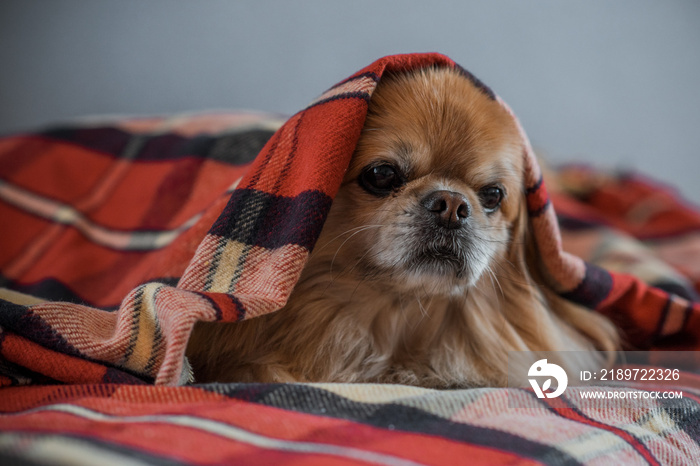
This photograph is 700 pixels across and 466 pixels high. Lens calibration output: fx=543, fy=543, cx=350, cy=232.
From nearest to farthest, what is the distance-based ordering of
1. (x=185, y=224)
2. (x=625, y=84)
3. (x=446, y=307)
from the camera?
1. (x=446, y=307)
2. (x=185, y=224)
3. (x=625, y=84)

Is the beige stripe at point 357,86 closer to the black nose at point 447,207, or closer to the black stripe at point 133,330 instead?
the black nose at point 447,207

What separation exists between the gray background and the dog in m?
1.38

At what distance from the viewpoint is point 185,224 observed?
1426 mm

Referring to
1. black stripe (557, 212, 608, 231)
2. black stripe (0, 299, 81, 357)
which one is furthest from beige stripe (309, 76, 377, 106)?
black stripe (557, 212, 608, 231)

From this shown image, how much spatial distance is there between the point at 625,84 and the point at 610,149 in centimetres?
38

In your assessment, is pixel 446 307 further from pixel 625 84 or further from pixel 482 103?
pixel 625 84

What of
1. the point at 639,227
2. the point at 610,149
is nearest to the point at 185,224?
the point at 639,227

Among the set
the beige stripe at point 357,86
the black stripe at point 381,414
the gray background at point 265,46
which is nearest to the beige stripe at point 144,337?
the black stripe at point 381,414

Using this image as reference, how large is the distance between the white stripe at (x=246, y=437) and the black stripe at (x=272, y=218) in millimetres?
366

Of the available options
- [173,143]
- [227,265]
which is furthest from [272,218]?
[173,143]

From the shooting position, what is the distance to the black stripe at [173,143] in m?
1.62

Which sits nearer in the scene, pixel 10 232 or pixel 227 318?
pixel 227 318

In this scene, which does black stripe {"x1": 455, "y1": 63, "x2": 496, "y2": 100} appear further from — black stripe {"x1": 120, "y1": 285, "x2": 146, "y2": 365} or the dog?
black stripe {"x1": 120, "y1": 285, "x2": 146, "y2": 365}

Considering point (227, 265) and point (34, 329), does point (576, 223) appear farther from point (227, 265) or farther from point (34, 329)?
point (34, 329)
